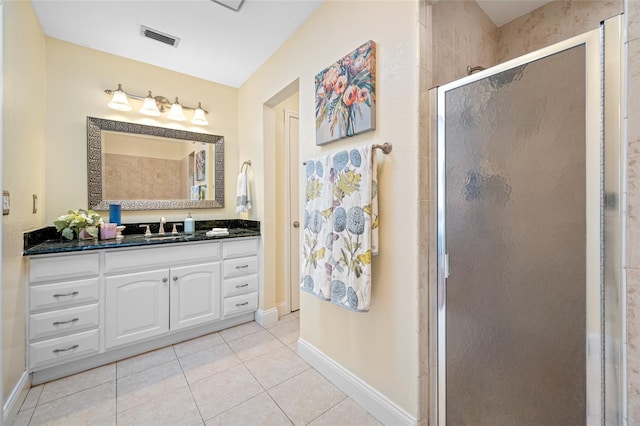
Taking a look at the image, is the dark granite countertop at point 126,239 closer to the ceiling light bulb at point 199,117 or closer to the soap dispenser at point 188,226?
the soap dispenser at point 188,226

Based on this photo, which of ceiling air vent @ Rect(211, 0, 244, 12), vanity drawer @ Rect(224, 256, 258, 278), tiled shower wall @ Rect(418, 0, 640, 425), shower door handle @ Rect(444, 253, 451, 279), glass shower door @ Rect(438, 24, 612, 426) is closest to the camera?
tiled shower wall @ Rect(418, 0, 640, 425)

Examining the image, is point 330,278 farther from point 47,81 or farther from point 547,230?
point 47,81

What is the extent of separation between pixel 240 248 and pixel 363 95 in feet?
5.67

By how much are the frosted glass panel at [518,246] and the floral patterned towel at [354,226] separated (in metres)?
0.36

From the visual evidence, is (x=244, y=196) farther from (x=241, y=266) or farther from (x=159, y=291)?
(x=159, y=291)

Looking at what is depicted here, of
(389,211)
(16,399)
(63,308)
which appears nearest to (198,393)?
(16,399)

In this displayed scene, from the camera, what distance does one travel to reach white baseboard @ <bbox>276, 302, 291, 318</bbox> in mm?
2723

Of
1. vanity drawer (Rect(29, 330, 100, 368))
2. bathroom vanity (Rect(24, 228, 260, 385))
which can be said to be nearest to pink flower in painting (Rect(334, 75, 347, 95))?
bathroom vanity (Rect(24, 228, 260, 385))

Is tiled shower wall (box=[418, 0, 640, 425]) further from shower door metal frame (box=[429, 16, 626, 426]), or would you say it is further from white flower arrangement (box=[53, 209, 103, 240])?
white flower arrangement (box=[53, 209, 103, 240])

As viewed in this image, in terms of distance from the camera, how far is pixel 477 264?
112 cm

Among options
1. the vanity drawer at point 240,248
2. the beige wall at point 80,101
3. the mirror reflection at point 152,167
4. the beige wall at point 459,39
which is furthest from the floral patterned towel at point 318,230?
the beige wall at point 80,101

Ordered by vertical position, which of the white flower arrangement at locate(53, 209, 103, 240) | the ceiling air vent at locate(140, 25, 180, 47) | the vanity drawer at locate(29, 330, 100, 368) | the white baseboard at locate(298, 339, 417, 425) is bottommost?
the white baseboard at locate(298, 339, 417, 425)

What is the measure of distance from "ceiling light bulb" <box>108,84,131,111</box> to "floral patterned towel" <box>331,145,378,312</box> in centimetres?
210

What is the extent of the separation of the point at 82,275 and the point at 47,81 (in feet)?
5.25
